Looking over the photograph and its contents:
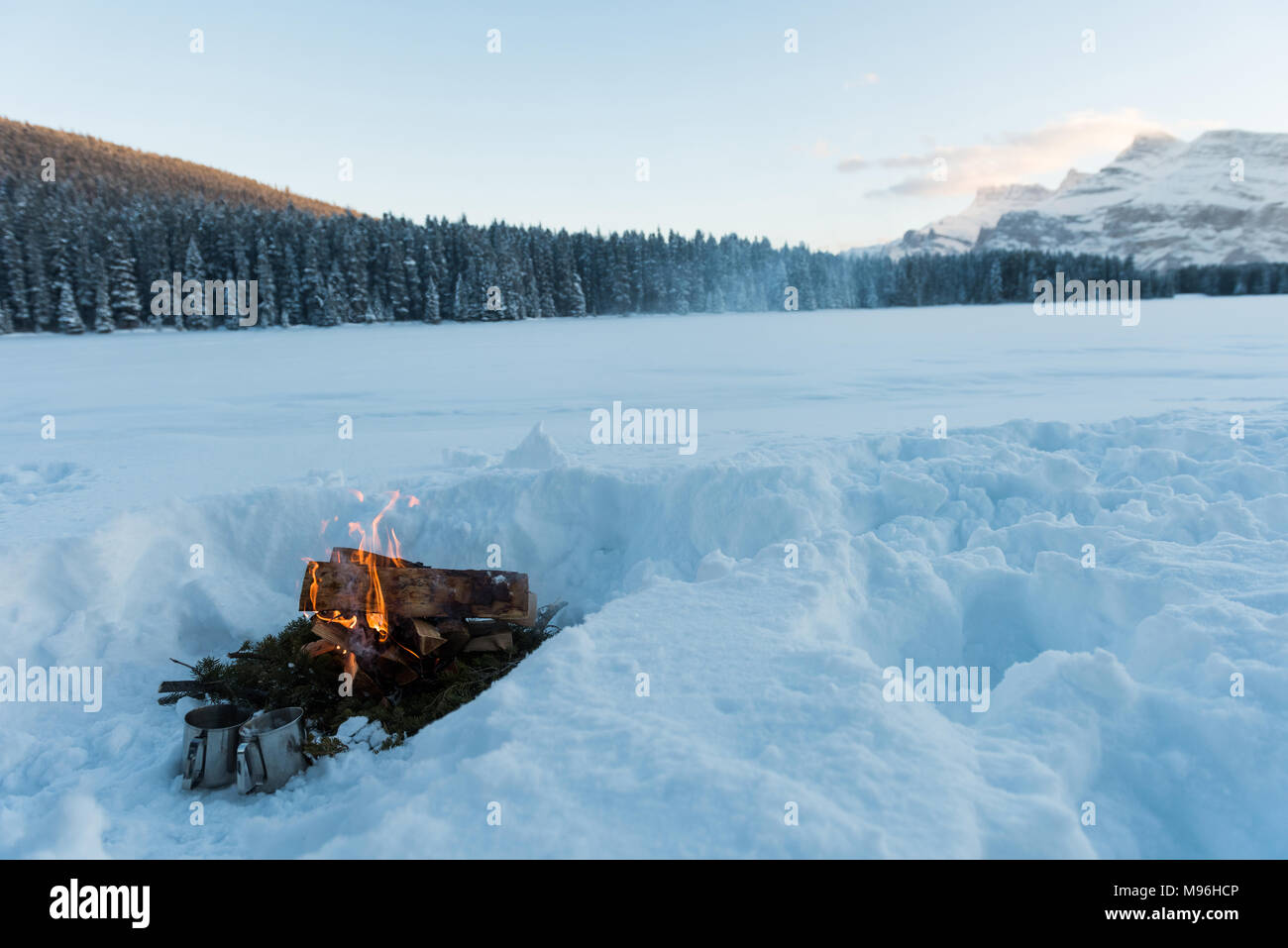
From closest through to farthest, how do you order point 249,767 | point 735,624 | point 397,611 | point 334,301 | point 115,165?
point 249,767 → point 735,624 → point 397,611 → point 334,301 → point 115,165

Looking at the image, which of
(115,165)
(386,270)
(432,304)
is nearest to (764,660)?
(432,304)

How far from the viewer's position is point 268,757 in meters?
4.24

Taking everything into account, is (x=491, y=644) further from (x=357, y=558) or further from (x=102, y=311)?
(x=102, y=311)

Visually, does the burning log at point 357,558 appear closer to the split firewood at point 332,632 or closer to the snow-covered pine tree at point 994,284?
the split firewood at point 332,632

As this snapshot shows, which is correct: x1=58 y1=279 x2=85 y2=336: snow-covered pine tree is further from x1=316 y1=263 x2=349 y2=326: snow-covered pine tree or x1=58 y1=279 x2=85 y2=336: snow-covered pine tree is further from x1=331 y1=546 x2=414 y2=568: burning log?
x1=331 y1=546 x2=414 y2=568: burning log

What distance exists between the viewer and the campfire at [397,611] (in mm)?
5172

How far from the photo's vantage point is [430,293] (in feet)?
217

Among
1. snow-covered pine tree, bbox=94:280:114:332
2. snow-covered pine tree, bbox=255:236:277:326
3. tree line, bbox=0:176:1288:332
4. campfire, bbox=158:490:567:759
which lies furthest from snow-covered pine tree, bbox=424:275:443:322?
campfire, bbox=158:490:567:759

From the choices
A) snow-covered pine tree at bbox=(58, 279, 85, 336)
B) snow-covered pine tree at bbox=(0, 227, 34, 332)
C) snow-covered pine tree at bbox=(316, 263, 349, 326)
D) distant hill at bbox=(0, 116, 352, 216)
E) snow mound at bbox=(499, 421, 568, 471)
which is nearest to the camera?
snow mound at bbox=(499, 421, 568, 471)

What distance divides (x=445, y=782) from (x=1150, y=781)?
10.6 feet

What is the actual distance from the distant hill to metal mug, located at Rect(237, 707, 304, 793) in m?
144

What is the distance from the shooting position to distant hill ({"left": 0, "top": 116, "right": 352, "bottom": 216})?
131 meters

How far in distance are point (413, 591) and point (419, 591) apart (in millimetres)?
44
